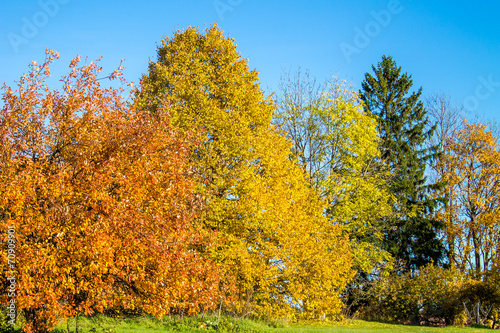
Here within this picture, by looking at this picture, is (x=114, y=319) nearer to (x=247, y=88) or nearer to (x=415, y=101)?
(x=247, y=88)

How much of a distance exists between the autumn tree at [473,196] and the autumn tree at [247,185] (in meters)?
15.4

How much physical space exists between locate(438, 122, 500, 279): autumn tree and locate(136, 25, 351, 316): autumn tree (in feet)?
50.6

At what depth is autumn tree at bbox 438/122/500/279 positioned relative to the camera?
3000 centimetres

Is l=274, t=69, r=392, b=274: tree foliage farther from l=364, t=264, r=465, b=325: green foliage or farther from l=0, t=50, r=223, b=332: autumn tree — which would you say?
l=0, t=50, r=223, b=332: autumn tree

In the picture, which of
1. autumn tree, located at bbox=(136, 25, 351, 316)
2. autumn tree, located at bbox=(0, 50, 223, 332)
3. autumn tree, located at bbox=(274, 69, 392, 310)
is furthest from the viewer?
autumn tree, located at bbox=(274, 69, 392, 310)

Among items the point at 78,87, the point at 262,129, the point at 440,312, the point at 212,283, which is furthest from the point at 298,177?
the point at 440,312

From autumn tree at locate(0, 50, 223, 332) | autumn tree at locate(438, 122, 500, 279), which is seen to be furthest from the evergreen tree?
autumn tree at locate(0, 50, 223, 332)

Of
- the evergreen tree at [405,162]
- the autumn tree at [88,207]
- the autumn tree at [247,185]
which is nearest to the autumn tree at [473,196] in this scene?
the evergreen tree at [405,162]

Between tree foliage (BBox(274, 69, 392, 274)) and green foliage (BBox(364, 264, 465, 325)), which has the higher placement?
tree foliage (BBox(274, 69, 392, 274))

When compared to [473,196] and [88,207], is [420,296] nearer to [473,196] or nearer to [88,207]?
[473,196]

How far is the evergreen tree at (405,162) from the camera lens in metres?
31.7

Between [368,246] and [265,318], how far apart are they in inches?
395

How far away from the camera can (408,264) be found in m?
32.8

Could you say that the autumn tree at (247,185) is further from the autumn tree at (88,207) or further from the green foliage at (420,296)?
the green foliage at (420,296)
